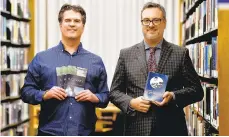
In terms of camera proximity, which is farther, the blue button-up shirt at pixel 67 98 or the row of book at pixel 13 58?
the row of book at pixel 13 58

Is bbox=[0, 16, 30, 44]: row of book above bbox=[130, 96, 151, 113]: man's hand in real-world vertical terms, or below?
above

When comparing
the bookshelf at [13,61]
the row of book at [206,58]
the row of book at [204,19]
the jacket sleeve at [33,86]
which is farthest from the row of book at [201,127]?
the bookshelf at [13,61]

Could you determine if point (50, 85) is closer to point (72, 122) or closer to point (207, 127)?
point (72, 122)

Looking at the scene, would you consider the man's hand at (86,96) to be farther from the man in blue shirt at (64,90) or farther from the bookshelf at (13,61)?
the bookshelf at (13,61)

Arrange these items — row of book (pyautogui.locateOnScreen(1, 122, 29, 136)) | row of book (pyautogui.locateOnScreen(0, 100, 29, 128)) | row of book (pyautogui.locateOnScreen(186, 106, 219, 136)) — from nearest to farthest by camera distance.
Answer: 1. row of book (pyautogui.locateOnScreen(186, 106, 219, 136))
2. row of book (pyautogui.locateOnScreen(0, 100, 29, 128))
3. row of book (pyautogui.locateOnScreen(1, 122, 29, 136))

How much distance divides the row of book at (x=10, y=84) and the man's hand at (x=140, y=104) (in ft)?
9.15

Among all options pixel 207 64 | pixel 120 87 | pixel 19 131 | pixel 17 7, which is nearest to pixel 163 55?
pixel 120 87

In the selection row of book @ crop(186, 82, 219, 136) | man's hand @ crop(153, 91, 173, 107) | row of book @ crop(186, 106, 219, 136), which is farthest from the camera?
row of book @ crop(186, 106, 219, 136)

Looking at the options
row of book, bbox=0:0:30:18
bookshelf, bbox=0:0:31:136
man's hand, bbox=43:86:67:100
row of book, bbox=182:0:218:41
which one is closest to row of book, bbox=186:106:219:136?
row of book, bbox=182:0:218:41

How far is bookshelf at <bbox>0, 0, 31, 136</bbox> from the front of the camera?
4.83 m

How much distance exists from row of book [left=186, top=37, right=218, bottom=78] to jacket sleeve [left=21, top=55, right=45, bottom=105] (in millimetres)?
1282

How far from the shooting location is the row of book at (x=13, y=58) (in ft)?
15.7

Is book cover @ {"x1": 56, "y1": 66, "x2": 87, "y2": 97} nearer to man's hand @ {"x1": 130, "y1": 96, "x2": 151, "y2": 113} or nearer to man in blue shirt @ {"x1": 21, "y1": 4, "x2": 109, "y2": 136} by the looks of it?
man in blue shirt @ {"x1": 21, "y1": 4, "x2": 109, "y2": 136}

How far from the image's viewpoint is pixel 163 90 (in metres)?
2.36
